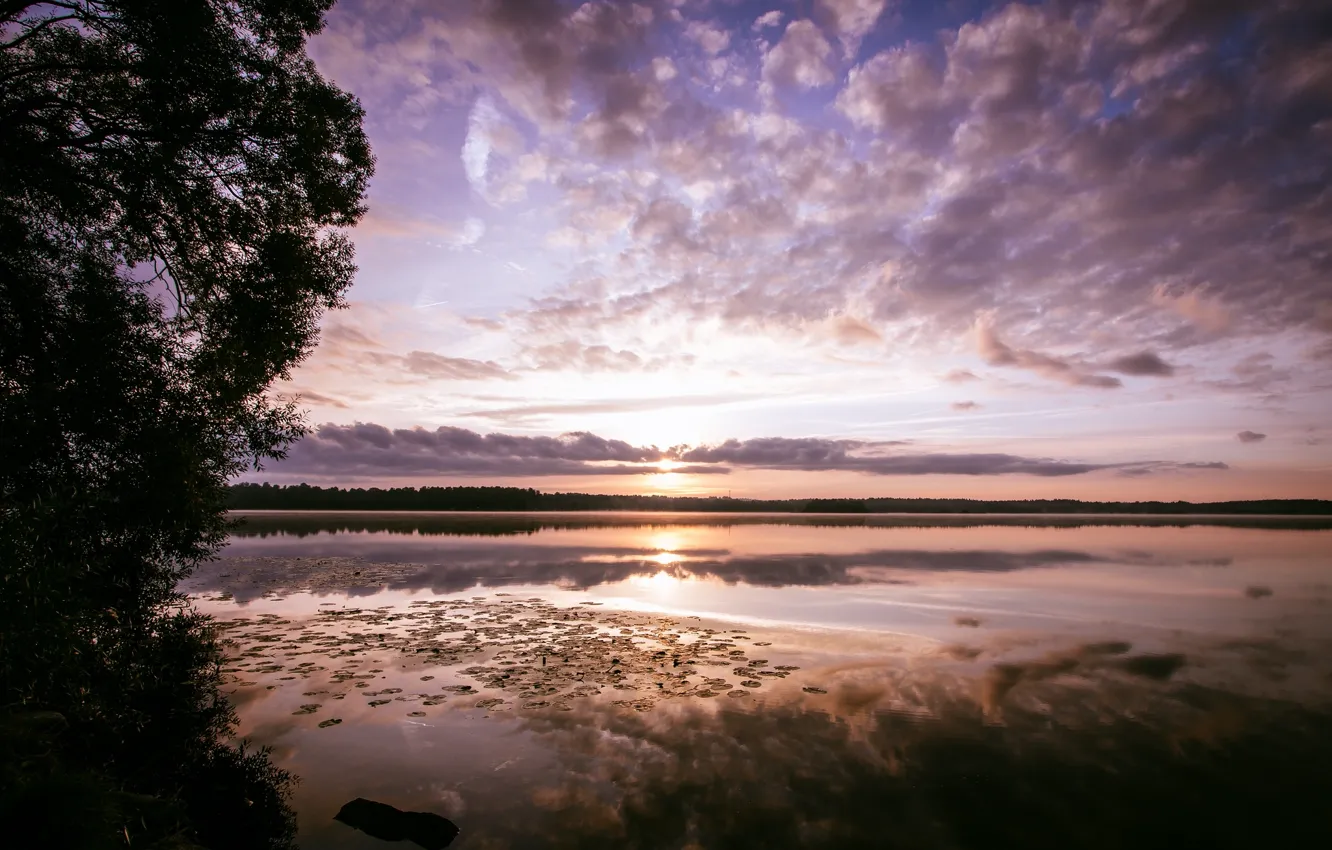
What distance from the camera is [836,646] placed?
765 inches

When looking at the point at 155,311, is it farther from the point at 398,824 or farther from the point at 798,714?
the point at 798,714

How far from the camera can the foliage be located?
1027 centimetres

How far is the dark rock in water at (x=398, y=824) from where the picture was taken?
8461 mm

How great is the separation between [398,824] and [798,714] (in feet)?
26.2

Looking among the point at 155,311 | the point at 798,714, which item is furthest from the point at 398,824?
the point at 155,311

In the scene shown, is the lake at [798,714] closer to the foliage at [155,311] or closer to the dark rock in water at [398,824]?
the dark rock in water at [398,824]

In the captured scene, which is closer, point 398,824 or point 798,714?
point 398,824

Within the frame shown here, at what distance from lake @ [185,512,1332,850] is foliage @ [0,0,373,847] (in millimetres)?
2012

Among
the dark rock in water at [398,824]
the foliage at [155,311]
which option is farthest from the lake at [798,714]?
the foliage at [155,311]

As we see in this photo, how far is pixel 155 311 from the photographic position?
12859mm

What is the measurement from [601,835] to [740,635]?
13.2 meters

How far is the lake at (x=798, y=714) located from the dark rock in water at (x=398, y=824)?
0.54ft

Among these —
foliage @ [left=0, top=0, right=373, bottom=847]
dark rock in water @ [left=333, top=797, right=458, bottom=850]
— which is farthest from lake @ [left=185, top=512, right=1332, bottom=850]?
foliage @ [left=0, top=0, right=373, bottom=847]

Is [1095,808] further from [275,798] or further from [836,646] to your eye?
[275,798]
